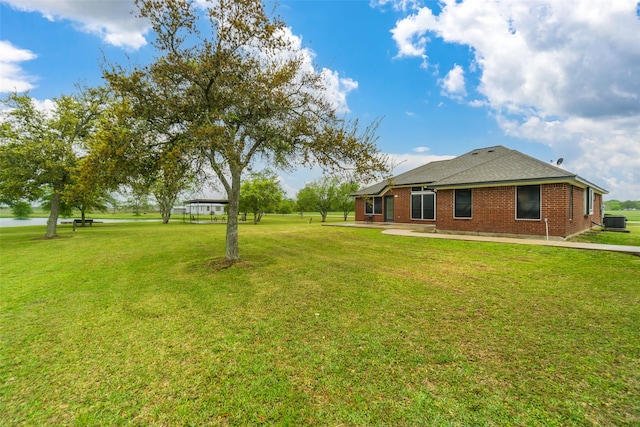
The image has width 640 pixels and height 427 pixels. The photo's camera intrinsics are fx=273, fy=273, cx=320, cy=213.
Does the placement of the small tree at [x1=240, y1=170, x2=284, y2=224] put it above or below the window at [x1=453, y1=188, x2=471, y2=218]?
above

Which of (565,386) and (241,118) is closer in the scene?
(565,386)

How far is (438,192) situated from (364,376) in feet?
45.1

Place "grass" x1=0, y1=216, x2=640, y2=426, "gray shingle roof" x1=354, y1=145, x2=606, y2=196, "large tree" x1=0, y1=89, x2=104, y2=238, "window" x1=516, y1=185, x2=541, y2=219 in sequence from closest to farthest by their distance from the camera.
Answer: "grass" x1=0, y1=216, x2=640, y2=426, "gray shingle roof" x1=354, y1=145, x2=606, y2=196, "window" x1=516, y1=185, x2=541, y2=219, "large tree" x1=0, y1=89, x2=104, y2=238

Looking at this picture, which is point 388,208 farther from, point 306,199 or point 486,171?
point 306,199

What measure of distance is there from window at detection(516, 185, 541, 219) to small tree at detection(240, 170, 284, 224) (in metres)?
24.7

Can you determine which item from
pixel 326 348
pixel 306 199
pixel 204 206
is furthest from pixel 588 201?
pixel 204 206

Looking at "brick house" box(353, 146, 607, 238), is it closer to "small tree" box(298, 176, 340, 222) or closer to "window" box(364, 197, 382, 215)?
"window" box(364, 197, 382, 215)

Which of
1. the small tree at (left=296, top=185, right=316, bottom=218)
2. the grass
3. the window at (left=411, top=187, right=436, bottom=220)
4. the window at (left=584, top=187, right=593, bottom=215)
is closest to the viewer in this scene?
the grass

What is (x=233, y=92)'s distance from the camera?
7230 mm

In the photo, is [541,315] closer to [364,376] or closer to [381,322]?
[381,322]

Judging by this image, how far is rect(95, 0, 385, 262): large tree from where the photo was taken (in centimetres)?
671

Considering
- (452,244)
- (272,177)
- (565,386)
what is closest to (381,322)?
(565,386)

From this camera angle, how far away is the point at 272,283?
6125mm

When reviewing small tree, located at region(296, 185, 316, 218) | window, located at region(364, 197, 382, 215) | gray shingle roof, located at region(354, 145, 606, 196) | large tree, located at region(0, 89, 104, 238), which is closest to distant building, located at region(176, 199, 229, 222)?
small tree, located at region(296, 185, 316, 218)
